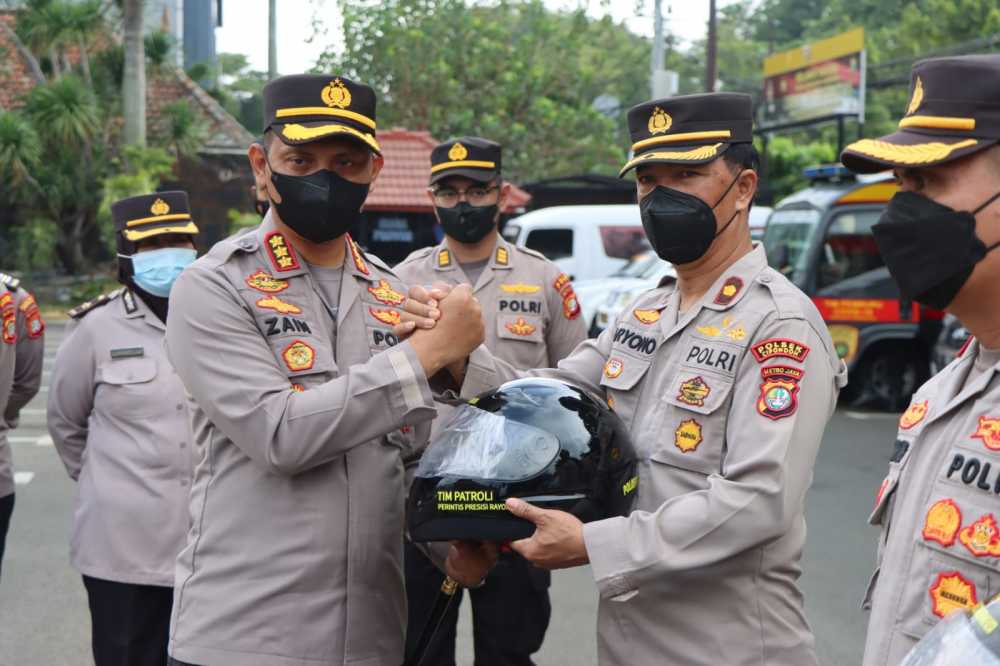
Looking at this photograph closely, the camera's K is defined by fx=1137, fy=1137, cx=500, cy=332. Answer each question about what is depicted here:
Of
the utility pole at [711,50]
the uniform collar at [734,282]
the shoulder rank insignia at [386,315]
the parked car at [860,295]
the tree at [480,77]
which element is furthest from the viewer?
the tree at [480,77]

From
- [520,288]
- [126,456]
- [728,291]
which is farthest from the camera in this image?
[520,288]

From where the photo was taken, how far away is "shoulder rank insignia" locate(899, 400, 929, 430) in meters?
2.19

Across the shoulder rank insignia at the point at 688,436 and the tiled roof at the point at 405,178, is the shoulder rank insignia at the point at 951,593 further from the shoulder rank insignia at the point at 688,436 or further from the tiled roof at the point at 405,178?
the tiled roof at the point at 405,178

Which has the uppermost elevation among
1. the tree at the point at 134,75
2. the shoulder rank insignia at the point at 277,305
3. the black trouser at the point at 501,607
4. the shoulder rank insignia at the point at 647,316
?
the tree at the point at 134,75

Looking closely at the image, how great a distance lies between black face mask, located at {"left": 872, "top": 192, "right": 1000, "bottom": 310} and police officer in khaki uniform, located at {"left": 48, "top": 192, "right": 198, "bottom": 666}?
8.84 ft

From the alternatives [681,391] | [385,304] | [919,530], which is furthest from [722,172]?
[919,530]

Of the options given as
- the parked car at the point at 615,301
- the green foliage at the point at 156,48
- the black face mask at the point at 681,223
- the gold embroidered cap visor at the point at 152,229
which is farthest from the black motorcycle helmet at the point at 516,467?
the green foliage at the point at 156,48

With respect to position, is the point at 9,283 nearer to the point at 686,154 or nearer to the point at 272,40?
the point at 686,154

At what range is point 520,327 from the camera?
5012 millimetres

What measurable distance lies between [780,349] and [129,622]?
8.28ft

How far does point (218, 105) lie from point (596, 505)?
86.3ft

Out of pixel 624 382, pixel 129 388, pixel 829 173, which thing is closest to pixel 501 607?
pixel 129 388

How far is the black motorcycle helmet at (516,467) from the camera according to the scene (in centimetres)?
235

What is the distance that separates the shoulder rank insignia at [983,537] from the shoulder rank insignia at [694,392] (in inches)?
28.9
